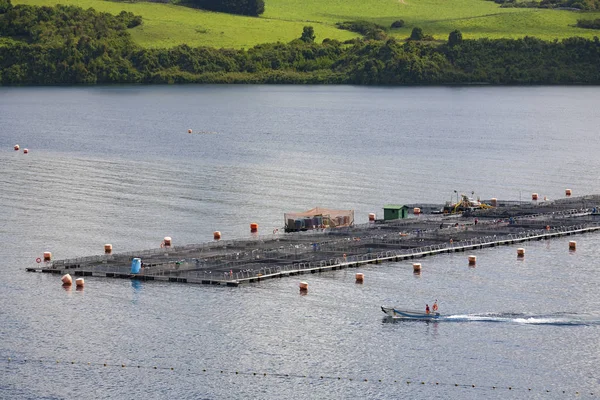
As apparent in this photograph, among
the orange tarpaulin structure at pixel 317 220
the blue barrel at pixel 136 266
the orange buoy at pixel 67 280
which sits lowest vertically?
the orange buoy at pixel 67 280

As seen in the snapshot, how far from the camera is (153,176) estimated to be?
182 m

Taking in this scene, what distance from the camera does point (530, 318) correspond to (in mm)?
100000

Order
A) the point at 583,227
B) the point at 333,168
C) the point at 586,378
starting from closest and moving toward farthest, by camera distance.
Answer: the point at 586,378, the point at 583,227, the point at 333,168

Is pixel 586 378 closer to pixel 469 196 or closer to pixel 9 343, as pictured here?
pixel 9 343

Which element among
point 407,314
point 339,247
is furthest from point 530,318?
point 339,247

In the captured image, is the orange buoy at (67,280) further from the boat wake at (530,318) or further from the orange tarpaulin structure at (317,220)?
the boat wake at (530,318)

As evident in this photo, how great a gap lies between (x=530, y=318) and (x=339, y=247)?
2976cm

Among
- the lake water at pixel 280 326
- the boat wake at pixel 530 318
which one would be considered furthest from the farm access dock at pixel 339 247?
the boat wake at pixel 530 318

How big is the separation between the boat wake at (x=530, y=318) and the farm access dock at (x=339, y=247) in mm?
20118

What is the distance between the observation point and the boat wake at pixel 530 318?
3907 inches

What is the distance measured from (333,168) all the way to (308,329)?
9742 cm

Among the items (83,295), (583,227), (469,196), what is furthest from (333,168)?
(83,295)

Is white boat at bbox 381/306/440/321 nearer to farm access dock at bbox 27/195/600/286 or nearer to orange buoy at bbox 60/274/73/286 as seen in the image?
farm access dock at bbox 27/195/600/286

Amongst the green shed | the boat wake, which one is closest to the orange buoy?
the boat wake
